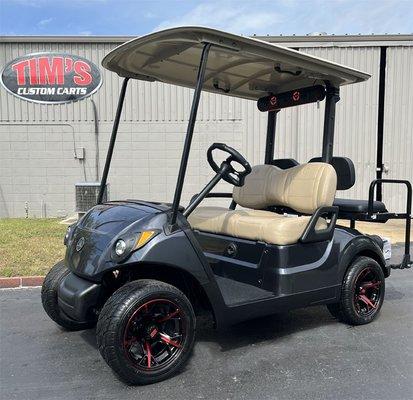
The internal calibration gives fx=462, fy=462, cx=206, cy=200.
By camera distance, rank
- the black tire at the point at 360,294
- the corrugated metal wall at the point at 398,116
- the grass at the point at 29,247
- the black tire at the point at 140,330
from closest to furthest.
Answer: the black tire at the point at 140,330
the black tire at the point at 360,294
the grass at the point at 29,247
the corrugated metal wall at the point at 398,116

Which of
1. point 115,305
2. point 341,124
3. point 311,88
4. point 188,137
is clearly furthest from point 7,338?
point 341,124

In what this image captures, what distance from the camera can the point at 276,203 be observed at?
4.16 metres

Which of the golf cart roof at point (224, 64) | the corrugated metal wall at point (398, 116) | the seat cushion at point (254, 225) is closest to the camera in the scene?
the golf cart roof at point (224, 64)

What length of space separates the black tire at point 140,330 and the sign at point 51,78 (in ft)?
26.2

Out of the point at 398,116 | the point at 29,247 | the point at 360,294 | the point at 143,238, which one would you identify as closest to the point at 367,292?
the point at 360,294

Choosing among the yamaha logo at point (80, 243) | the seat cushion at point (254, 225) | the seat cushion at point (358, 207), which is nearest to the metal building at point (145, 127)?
the seat cushion at point (358, 207)

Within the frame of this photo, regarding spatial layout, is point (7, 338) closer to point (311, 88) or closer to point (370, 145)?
point (311, 88)

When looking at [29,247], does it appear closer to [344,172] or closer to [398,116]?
[344,172]

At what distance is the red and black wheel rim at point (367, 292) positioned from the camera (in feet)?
12.3

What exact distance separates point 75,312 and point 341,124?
8740 millimetres

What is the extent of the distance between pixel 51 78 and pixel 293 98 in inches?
283

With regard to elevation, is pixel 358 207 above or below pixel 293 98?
below

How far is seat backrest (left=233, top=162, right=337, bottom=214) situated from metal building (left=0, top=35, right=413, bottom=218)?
220 inches

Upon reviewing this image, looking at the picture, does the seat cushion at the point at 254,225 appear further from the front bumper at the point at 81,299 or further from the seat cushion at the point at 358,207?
the front bumper at the point at 81,299
